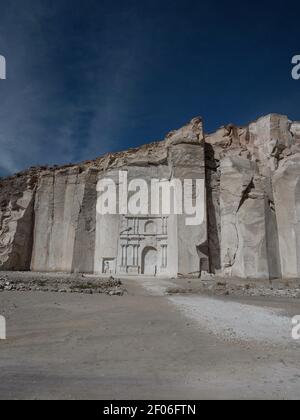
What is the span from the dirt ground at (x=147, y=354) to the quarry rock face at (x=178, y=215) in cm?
1960

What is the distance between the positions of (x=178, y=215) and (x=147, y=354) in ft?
88.2

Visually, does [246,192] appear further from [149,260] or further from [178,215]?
[149,260]

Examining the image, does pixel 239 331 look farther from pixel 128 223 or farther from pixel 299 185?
pixel 128 223

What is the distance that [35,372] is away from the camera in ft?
16.8

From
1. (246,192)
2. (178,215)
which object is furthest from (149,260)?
(246,192)

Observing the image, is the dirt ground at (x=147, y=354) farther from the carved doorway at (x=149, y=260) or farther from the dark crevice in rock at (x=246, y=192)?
the carved doorway at (x=149, y=260)

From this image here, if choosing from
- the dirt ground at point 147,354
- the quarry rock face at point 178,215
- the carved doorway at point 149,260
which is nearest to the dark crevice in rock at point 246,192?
the quarry rock face at point 178,215

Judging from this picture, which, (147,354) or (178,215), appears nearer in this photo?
(147,354)

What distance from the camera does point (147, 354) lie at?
6328 millimetres

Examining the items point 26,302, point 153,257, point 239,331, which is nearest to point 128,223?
point 153,257

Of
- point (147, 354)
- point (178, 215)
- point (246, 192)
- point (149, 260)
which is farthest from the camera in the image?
point (149, 260)

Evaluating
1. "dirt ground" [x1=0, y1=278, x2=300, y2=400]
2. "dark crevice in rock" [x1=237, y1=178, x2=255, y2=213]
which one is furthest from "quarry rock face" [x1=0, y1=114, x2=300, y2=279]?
"dirt ground" [x1=0, y1=278, x2=300, y2=400]

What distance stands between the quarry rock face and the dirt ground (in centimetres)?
1960

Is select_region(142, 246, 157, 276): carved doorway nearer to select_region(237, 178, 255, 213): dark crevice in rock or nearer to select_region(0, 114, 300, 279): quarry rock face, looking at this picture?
select_region(0, 114, 300, 279): quarry rock face
